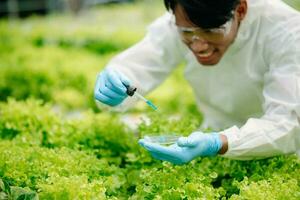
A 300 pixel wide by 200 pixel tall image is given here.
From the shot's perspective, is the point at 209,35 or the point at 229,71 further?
the point at 229,71

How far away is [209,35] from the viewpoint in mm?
3098

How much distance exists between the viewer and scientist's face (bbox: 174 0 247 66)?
306 centimetres

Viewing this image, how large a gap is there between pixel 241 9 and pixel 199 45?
0.31 metres

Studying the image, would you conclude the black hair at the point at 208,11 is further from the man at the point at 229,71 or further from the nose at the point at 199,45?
the nose at the point at 199,45

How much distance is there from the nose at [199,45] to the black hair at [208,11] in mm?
138

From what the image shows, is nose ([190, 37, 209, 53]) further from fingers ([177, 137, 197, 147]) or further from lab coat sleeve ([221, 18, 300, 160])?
fingers ([177, 137, 197, 147])

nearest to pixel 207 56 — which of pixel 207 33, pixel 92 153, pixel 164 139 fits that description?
pixel 207 33

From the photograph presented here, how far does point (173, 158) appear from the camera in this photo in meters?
2.83

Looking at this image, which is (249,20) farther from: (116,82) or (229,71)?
(116,82)

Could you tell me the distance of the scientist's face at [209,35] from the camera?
3.06 metres

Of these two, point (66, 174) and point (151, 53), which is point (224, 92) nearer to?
point (151, 53)

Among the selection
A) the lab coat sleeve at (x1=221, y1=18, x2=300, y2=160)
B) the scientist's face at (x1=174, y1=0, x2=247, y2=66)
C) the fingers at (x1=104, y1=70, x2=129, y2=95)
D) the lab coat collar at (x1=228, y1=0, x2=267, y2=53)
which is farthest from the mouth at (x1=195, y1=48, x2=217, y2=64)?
the fingers at (x1=104, y1=70, x2=129, y2=95)

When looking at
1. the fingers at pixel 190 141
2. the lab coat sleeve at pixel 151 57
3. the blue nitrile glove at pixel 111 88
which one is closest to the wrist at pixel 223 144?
the fingers at pixel 190 141

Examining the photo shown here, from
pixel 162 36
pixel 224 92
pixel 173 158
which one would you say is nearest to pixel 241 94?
pixel 224 92
